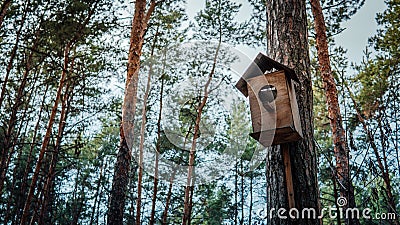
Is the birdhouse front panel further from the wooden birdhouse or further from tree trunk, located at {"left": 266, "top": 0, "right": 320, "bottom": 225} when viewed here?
tree trunk, located at {"left": 266, "top": 0, "right": 320, "bottom": 225}

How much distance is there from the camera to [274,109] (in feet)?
5.98

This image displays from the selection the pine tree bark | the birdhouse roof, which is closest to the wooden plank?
the birdhouse roof

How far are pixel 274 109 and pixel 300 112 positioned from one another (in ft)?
0.71

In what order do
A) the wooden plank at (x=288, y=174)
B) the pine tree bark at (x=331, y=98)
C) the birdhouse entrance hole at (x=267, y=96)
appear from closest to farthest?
the wooden plank at (x=288, y=174), the birdhouse entrance hole at (x=267, y=96), the pine tree bark at (x=331, y=98)

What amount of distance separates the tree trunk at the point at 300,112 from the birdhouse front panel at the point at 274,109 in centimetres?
11

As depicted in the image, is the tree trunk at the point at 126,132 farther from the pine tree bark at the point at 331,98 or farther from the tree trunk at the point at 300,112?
the pine tree bark at the point at 331,98

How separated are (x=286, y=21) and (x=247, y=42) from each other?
5.74 meters

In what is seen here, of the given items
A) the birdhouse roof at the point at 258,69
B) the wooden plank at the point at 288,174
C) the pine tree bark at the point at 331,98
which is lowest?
the wooden plank at the point at 288,174

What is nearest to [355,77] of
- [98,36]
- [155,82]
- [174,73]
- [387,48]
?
[387,48]

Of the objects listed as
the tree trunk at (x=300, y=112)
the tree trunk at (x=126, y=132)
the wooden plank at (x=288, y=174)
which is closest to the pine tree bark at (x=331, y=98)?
the tree trunk at (x=300, y=112)

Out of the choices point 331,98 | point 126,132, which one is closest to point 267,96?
point 126,132

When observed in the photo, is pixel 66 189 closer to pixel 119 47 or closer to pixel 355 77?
pixel 119 47

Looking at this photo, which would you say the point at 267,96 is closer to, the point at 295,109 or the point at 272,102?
the point at 272,102

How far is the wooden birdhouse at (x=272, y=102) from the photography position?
176 centimetres
